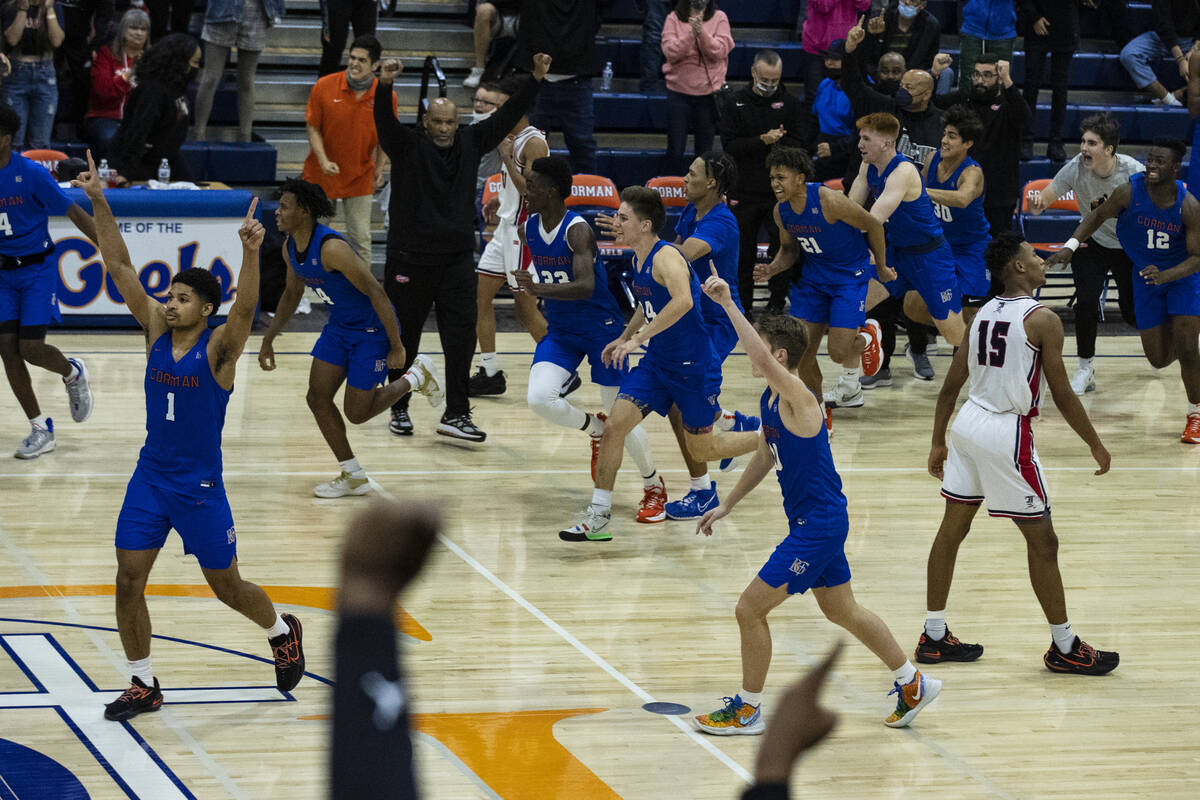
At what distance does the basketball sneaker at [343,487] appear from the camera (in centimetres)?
890

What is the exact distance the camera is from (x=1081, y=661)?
261 inches

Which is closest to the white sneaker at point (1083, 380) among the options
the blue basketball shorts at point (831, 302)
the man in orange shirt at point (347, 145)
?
the blue basketball shorts at point (831, 302)

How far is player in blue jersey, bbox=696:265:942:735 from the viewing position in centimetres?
563

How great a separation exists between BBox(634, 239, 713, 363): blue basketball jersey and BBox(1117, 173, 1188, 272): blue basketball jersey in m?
4.30

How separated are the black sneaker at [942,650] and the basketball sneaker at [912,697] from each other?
0.72 m

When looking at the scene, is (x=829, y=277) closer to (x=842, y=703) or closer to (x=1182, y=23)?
(x=842, y=703)

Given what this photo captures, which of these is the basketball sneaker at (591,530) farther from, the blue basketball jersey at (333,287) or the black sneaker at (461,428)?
the black sneaker at (461,428)

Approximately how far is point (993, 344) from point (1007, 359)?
85 mm

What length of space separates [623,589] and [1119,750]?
257 cm

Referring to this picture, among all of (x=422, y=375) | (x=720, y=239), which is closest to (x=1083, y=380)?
(x=720, y=239)

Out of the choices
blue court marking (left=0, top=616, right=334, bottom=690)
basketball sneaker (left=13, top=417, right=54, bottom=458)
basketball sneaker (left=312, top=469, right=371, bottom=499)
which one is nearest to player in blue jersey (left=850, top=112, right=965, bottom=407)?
basketball sneaker (left=312, top=469, right=371, bottom=499)

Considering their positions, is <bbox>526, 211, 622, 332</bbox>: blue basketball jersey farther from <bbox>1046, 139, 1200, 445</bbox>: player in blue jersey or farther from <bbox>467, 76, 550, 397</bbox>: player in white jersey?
<bbox>1046, 139, 1200, 445</bbox>: player in blue jersey

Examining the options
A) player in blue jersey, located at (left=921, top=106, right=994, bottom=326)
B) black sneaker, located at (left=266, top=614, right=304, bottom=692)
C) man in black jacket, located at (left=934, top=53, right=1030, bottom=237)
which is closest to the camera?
black sneaker, located at (left=266, top=614, right=304, bottom=692)

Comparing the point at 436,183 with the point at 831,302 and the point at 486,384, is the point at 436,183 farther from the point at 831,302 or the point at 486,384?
the point at 831,302
